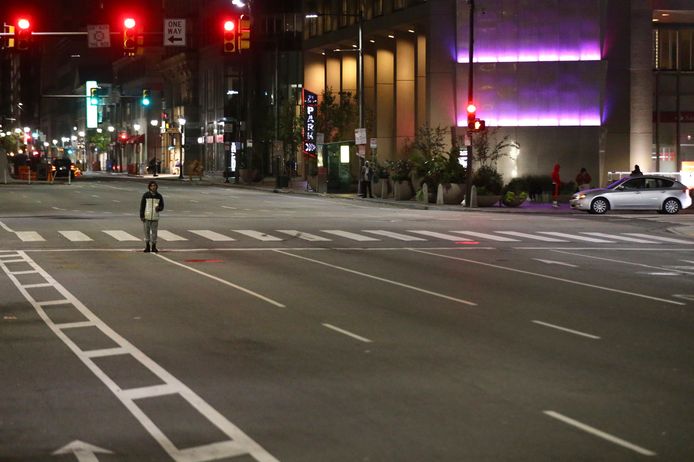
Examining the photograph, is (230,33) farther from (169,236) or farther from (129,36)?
(169,236)

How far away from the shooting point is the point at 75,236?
101 ft

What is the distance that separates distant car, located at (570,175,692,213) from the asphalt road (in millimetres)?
16270

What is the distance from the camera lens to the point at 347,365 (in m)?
12.0

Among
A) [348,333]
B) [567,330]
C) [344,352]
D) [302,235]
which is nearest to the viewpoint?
[344,352]

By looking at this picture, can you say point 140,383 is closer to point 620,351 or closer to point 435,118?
point 620,351

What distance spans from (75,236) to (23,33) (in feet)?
30.1

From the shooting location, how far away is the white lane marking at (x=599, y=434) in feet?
27.5

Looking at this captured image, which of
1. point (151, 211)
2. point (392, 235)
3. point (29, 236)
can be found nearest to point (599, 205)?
point (392, 235)

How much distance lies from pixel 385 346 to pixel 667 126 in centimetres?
5342

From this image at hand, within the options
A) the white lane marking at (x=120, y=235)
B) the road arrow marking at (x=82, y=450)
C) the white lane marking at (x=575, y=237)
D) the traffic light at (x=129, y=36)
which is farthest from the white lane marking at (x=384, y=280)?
the traffic light at (x=129, y=36)

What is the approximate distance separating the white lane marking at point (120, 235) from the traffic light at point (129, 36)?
7700mm

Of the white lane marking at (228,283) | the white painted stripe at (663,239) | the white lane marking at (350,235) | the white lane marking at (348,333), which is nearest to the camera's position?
the white lane marking at (348,333)

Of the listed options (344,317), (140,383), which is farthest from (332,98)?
(140,383)

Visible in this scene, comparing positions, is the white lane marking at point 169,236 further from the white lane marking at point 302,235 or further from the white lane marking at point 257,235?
the white lane marking at point 302,235
